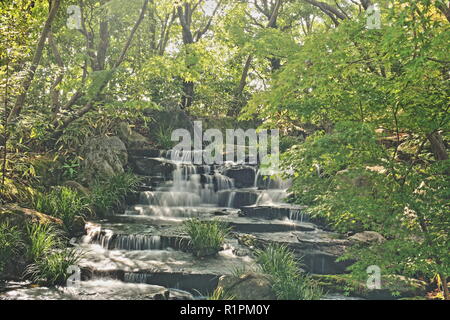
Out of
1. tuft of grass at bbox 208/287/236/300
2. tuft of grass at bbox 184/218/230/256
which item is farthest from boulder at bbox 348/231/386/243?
tuft of grass at bbox 208/287/236/300

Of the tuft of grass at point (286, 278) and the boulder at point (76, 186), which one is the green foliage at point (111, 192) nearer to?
the boulder at point (76, 186)

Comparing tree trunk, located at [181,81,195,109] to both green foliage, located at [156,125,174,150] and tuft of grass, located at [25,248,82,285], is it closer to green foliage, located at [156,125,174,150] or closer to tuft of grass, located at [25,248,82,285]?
green foliage, located at [156,125,174,150]

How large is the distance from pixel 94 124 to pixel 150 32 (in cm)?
798

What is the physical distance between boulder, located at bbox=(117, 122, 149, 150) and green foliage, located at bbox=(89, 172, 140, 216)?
2881 millimetres

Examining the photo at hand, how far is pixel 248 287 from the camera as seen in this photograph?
5.95m

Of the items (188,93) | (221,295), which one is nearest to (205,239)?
(221,295)

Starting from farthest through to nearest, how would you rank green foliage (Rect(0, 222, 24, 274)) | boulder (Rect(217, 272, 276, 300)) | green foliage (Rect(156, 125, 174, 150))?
green foliage (Rect(156, 125, 174, 150))
green foliage (Rect(0, 222, 24, 274))
boulder (Rect(217, 272, 276, 300))

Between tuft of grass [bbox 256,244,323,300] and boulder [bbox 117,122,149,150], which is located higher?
boulder [bbox 117,122,149,150]

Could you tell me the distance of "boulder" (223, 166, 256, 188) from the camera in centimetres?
1376

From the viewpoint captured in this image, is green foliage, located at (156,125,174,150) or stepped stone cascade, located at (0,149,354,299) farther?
green foliage, located at (156,125,174,150)

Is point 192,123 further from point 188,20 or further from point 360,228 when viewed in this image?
point 360,228

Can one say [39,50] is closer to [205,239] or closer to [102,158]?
[102,158]

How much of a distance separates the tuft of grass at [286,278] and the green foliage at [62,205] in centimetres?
469
